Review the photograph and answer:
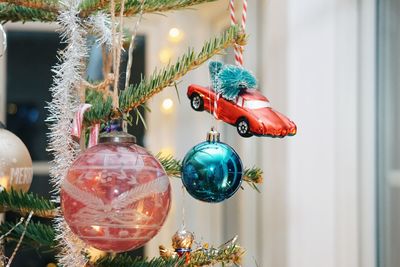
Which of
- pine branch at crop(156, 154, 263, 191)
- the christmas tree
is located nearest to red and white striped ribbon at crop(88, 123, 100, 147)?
the christmas tree

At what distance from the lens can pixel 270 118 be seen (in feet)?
2.72

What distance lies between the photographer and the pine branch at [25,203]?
32.9 inches

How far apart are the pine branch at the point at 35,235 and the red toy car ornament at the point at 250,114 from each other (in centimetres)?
26

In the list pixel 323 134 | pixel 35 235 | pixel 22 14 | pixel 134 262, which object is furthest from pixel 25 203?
pixel 323 134

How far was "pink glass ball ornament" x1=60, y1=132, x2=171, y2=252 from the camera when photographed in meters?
0.67

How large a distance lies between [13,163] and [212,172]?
265mm

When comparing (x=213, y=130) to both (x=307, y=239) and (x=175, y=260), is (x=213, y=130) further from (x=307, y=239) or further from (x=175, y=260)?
(x=307, y=239)

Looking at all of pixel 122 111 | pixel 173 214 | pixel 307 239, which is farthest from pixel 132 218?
pixel 173 214

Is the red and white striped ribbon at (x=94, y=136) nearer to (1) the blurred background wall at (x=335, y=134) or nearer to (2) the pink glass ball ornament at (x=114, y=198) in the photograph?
(2) the pink glass ball ornament at (x=114, y=198)

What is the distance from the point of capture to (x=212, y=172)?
81cm

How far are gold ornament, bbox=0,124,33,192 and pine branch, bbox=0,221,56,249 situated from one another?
0.18ft

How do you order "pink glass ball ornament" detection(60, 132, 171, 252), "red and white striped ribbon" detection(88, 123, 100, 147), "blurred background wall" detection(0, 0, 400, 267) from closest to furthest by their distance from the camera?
"pink glass ball ornament" detection(60, 132, 171, 252) → "red and white striped ribbon" detection(88, 123, 100, 147) → "blurred background wall" detection(0, 0, 400, 267)

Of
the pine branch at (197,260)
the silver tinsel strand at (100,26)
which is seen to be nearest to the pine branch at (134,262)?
the pine branch at (197,260)

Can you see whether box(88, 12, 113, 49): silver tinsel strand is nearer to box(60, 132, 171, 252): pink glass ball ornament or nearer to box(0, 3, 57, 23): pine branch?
box(0, 3, 57, 23): pine branch
